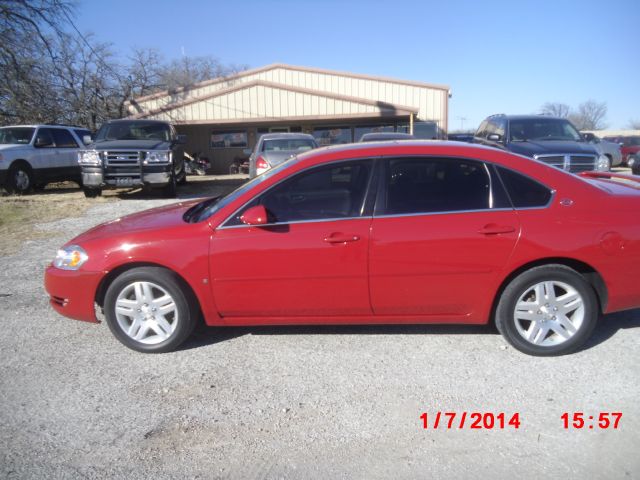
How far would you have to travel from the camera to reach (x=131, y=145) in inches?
467

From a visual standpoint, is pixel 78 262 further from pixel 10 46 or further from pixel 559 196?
pixel 10 46

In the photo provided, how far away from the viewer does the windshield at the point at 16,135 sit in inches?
534

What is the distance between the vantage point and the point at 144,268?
3695 millimetres

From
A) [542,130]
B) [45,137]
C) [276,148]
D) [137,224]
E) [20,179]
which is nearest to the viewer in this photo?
[137,224]

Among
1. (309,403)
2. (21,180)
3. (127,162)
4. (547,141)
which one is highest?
(547,141)

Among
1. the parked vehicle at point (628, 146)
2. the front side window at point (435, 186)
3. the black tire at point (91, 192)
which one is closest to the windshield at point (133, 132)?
the black tire at point (91, 192)

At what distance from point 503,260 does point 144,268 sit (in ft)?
8.89

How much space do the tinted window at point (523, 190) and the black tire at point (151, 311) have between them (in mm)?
2578

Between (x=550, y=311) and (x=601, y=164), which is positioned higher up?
(x=601, y=164)

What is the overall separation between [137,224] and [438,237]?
244 centimetres

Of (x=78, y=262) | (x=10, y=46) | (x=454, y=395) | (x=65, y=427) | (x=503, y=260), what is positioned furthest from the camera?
(x=10, y=46)

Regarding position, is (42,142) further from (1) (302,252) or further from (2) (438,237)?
(2) (438,237)

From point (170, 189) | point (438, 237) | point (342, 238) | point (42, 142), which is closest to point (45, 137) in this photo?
point (42, 142)

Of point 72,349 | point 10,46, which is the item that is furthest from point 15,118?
point 72,349
